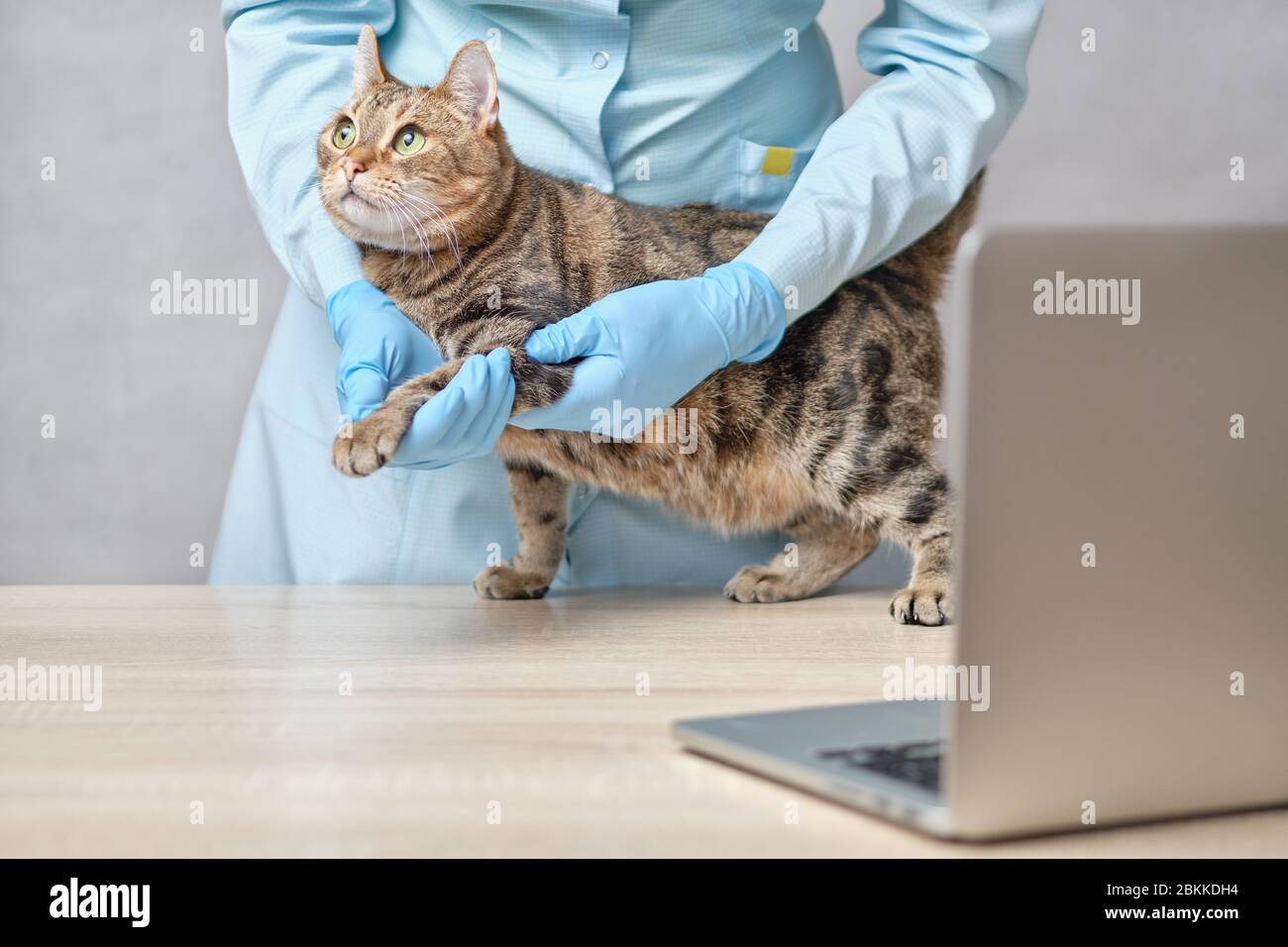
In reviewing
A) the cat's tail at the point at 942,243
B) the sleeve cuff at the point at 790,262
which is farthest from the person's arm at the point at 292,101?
the cat's tail at the point at 942,243

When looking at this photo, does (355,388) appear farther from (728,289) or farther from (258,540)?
(258,540)

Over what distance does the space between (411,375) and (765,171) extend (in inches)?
22.1

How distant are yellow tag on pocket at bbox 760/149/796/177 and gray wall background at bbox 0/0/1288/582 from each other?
1004mm

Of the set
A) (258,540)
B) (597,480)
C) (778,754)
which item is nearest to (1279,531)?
(778,754)

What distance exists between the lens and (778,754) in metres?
0.64

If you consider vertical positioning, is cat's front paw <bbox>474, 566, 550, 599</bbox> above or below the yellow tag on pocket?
below

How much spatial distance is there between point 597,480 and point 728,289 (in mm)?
307

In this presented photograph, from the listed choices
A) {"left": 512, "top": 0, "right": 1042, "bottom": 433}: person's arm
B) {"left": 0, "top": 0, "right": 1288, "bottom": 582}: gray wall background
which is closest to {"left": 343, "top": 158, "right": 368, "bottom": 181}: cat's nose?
{"left": 512, "top": 0, "right": 1042, "bottom": 433}: person's arm

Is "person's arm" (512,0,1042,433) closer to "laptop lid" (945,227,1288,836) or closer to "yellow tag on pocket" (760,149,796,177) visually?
"yellow tag on pocket" (760,149,796,177)

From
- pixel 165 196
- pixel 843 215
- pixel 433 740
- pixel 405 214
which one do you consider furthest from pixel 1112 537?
pixel 165 196

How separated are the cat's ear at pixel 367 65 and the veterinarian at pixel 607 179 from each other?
9 cm

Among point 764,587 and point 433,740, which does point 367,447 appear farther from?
point 764,587

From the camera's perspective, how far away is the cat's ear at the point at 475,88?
148 centimetres

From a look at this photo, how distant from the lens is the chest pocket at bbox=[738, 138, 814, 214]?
5.51ft
